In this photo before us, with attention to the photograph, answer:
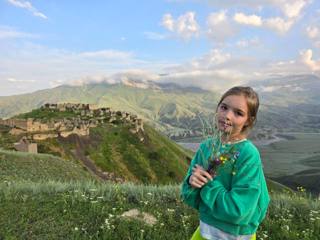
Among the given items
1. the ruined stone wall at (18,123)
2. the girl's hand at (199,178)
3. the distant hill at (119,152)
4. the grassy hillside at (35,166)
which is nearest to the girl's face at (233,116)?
the girl's hand at (199,178)

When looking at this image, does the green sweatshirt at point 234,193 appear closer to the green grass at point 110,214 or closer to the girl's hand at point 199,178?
the girl's hand at point 199,178

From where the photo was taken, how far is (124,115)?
421 ft

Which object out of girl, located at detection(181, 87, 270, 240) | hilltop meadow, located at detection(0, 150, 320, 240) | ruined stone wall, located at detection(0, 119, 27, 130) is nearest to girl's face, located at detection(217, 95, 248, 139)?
girl, located at detection(181, 87, 270, 240)

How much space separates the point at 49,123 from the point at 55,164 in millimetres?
57768

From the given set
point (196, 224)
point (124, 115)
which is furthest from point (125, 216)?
point (124, 115)

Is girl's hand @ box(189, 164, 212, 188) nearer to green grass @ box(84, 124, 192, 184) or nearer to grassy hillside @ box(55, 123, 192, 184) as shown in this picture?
grassy hillside @ box(55, 123, 192, 184)

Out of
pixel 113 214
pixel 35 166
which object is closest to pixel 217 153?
pixel 113 214

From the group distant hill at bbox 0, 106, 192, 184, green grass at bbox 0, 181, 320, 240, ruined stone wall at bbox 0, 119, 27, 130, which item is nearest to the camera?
green grass at bbox 0, 181, 320, 240

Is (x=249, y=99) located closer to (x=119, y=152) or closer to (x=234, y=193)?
(x=234, y=193)

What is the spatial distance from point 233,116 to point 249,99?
316 millimetres

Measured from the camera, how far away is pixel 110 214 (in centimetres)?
888

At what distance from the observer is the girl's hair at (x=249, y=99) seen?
4.74 metres

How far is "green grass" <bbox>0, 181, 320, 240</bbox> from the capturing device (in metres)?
8.48

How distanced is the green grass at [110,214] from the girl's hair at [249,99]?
14.3 ft
